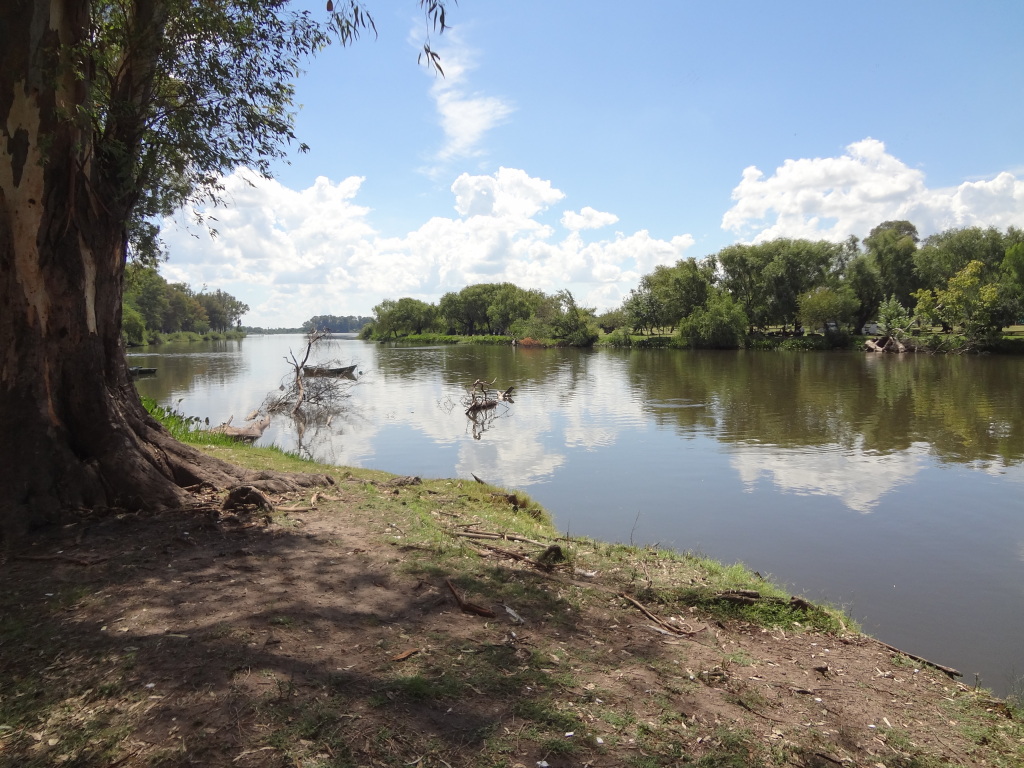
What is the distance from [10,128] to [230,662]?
5.97 meters

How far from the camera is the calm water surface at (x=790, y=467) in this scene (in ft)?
32.9

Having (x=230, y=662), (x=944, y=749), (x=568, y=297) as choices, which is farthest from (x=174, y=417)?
(x=568, y=297)

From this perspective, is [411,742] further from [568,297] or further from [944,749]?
[568,297]

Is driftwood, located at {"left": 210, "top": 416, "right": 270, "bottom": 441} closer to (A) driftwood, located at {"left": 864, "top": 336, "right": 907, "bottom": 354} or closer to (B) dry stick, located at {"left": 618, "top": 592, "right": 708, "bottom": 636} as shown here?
(B) dry stick, located at {"left": 618, "top": 592, "right": 708, "bottom": 636}

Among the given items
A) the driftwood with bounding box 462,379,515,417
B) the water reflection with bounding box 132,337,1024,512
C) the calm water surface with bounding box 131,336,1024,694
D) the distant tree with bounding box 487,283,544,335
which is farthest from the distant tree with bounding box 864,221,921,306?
the driftwood with bounding box 462,379,515,417

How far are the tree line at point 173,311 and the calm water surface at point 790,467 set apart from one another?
5685 centimetres

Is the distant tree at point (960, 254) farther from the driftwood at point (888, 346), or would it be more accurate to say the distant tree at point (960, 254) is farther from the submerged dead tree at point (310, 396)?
the submerged dead tree at point (310, 396)

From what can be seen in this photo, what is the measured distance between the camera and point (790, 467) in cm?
1819

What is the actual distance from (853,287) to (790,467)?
6451cm

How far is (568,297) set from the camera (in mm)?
100562

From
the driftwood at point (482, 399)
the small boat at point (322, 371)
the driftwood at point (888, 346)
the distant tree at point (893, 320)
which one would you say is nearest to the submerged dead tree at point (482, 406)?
the driftwood at point (482, 399)

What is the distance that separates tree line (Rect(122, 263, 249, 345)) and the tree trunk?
76013 millimetres

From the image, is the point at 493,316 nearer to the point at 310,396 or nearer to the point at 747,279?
the point at 747,279

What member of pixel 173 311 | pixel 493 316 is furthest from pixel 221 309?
pixel 493 316
